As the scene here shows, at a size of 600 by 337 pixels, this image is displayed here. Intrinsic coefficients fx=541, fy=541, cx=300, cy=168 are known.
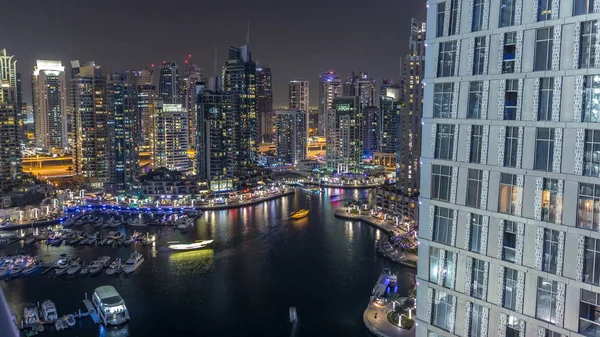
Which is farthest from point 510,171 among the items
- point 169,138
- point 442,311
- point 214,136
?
point 169,138

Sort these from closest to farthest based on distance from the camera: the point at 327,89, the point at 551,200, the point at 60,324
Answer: the point at 551,200, the point at 60,324, the point at 327,89

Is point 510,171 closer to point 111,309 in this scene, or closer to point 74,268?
point 111,309

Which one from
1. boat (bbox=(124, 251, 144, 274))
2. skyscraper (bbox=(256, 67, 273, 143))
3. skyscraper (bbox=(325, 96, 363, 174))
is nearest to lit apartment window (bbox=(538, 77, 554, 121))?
boat (bbox=(124, 251, 144, 274))

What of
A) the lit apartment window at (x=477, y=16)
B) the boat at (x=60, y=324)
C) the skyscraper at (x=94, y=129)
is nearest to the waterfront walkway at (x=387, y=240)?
the boat at (x=60, y=324)

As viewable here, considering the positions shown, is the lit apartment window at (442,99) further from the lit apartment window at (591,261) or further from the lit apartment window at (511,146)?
the lit apartment window at (591,261)

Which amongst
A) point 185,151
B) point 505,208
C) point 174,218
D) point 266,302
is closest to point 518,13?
point 505,208

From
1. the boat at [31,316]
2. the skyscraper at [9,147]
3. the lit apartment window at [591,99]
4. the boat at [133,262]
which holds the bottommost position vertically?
the boat at [31,316]
